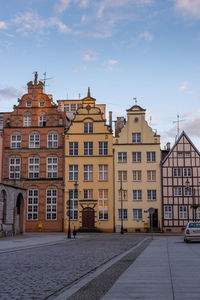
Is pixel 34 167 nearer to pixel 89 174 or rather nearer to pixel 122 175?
pixel 89 174

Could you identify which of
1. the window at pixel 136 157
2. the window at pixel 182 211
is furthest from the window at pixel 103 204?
the window at pixel 182 211

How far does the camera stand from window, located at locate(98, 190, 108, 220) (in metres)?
52.6

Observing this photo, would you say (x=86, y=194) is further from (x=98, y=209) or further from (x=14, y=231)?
(x=14, y=231)

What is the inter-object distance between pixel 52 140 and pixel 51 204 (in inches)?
328

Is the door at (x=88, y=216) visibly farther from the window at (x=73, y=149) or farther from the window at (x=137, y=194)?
the window at (x=73, y=149)

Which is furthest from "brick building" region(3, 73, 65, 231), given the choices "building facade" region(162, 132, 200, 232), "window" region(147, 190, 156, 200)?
"building facade" region(162, 132, 200, 232)

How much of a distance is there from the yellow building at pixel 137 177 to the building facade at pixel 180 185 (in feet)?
3.36

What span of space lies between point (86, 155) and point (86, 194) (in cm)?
503

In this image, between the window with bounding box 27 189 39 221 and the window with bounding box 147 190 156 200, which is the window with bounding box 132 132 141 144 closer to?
the window with bounding box 147 190 156 200

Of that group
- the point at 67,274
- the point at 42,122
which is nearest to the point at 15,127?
the point at 42,122

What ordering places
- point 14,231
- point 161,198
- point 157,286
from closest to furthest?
point 157,286 < point 14,231 < point 161,198

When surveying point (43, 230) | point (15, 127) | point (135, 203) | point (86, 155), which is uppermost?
point (15, 127)

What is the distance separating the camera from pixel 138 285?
28.3 ft

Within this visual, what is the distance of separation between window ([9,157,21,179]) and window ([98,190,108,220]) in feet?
36.3
